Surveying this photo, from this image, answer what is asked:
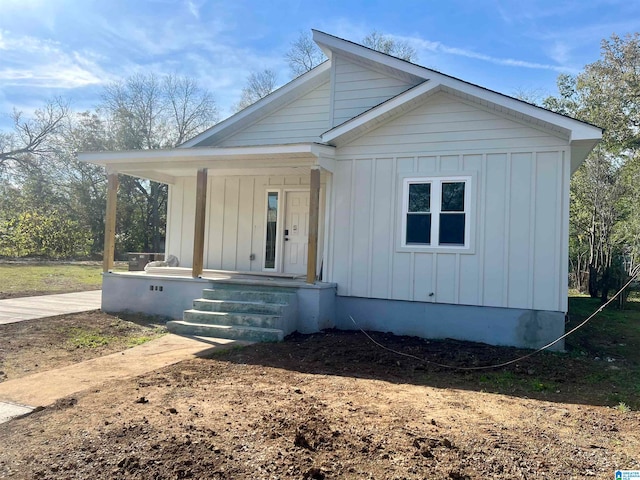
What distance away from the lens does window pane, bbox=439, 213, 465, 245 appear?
7562 millimetres

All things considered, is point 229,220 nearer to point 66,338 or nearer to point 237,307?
point 237,307

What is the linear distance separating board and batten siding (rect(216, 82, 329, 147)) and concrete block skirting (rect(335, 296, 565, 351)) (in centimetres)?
411

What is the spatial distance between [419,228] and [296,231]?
3.44 metres

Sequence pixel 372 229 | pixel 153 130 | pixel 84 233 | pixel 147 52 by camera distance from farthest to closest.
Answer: pixel 153 130
pixel 147 52
pixel 84 233
pixel 372 229

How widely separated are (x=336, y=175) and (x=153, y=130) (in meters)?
28.8

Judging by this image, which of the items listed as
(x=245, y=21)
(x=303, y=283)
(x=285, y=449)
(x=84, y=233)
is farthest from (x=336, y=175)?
(x=84, y=233)

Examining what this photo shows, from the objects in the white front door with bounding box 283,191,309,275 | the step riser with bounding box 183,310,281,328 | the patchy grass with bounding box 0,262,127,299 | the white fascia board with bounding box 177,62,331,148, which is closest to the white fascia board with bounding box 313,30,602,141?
the white fascia board with bounding box 177,62,331,148

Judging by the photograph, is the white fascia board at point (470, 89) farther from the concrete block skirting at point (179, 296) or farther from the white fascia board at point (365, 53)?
the concrete block skirting at point (179, 296)

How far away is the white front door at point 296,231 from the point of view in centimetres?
1023

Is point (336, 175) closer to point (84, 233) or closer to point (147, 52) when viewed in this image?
point (84, 233)

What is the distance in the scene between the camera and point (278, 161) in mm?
8492

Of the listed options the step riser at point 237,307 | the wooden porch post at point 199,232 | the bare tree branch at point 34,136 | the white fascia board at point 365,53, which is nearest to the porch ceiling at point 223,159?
the wooden porch post at point 199,232

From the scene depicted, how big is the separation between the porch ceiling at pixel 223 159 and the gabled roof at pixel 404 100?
52 centimetres

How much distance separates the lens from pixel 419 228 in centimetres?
783
